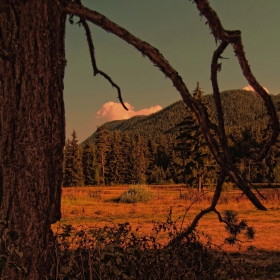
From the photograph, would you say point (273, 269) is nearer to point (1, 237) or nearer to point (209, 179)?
point (1, 237)

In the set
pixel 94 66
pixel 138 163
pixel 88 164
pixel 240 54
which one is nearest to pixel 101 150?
pixel 88 164

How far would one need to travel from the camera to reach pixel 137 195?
30.8 meters

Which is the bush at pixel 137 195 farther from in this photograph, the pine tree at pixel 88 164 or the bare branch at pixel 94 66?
the pine tree at pixel 88 164

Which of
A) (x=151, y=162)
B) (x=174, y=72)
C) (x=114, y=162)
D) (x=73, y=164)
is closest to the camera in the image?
(x=174, y=72)

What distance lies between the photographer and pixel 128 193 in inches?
1251

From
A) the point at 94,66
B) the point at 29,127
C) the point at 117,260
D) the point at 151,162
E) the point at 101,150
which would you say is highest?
the point at 101,150

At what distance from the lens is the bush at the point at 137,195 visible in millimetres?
30500

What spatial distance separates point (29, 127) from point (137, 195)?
2828cm

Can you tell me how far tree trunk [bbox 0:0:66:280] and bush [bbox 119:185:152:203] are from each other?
27.7 metres

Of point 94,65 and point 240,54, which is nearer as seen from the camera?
point 240,54

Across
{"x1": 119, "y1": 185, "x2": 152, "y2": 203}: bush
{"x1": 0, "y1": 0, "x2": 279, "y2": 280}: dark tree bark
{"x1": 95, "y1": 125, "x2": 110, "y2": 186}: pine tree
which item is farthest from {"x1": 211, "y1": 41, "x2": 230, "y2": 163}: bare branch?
{"x1": 95, "y1": 125, "x2": 110, "y2": 186}: pine tree

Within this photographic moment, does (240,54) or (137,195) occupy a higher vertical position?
(240,54)

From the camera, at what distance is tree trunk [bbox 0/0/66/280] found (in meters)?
2.92

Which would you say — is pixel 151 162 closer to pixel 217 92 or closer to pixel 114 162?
pixel 114 162
